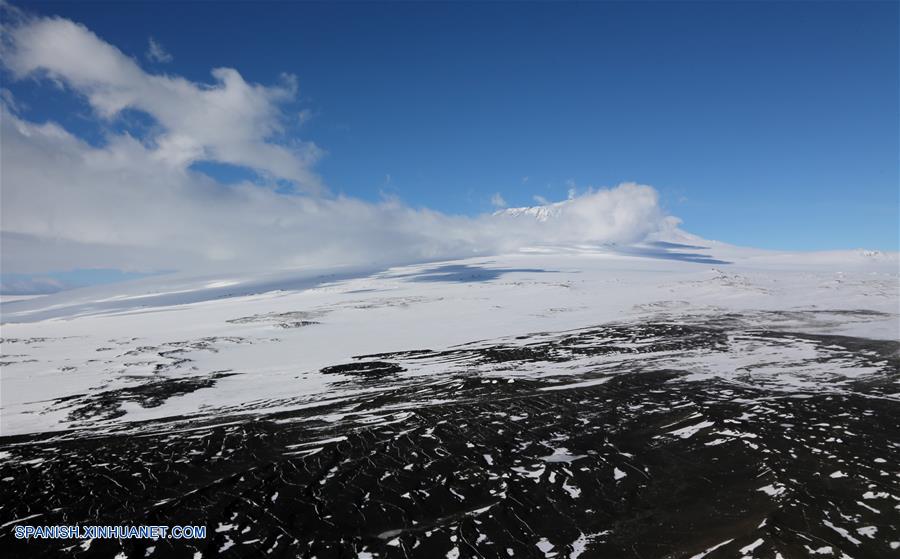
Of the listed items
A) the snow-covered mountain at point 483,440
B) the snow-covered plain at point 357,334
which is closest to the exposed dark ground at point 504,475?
the snow-covered mountain at point 483,440

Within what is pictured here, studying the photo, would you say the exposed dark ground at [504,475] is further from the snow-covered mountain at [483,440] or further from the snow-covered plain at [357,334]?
the snow-covered plain at [357,334]

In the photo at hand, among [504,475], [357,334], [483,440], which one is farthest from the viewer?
[357,334]

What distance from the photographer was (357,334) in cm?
4372

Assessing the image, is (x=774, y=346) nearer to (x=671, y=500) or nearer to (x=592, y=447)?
(x=592, y=447)

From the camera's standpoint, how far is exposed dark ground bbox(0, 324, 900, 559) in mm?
9789

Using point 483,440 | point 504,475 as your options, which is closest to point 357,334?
point 483,440

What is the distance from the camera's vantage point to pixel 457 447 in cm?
1492

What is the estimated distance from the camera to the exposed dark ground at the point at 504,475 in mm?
9789

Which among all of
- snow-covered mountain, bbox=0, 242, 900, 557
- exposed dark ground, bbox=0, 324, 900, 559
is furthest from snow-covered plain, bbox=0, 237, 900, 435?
exposed dark ground, bbox=0, 324, 900, 559

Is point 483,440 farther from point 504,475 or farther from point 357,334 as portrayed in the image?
point 357,334

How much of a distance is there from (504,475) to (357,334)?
107 feet

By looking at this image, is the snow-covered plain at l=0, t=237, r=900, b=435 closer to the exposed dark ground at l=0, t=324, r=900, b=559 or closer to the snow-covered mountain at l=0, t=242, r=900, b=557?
the snow-covered mountain at l=0, t=242, r=900, b=557

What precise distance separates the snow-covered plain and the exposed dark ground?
3.00 meters

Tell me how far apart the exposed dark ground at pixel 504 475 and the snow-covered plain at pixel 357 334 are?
9.84 ft
